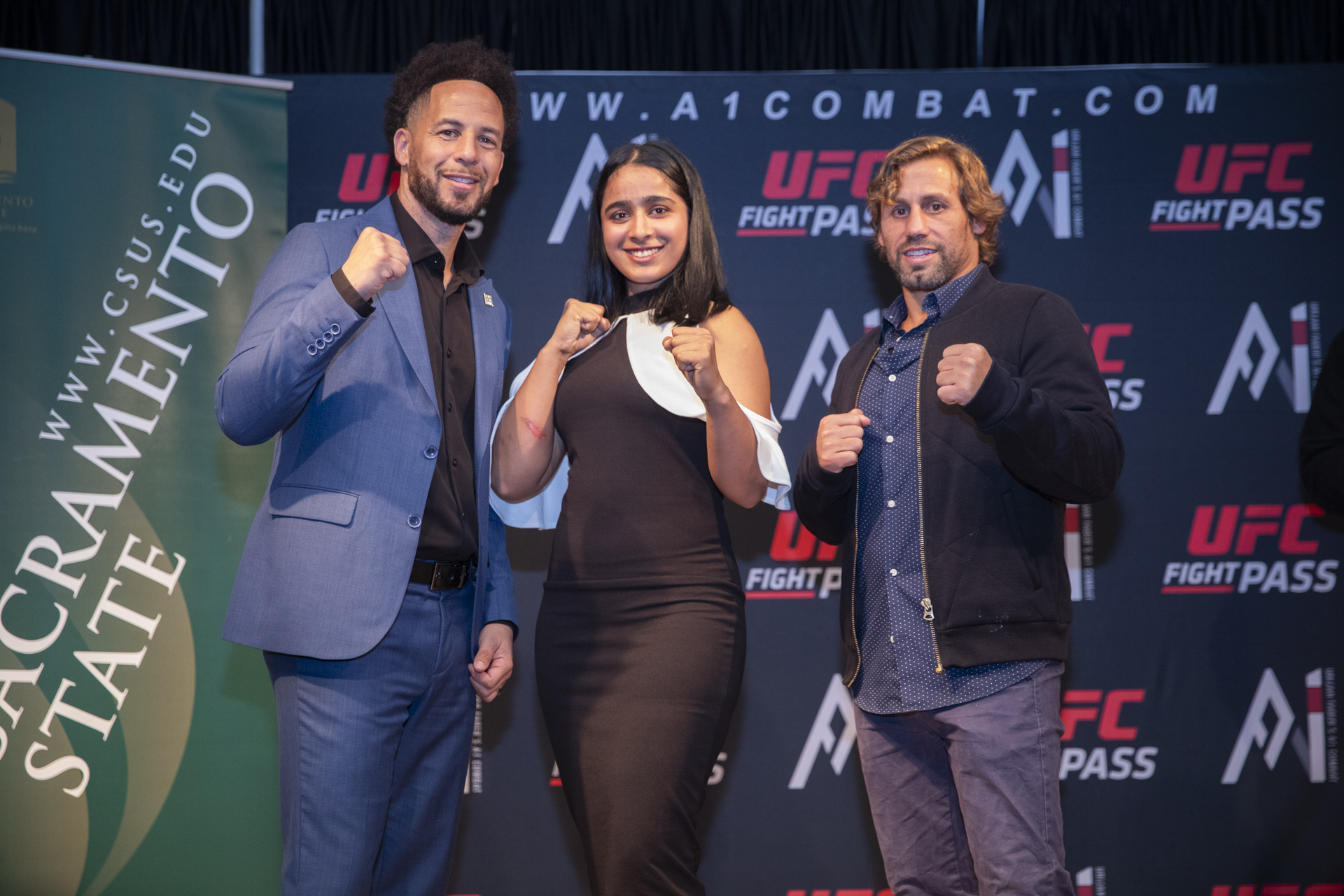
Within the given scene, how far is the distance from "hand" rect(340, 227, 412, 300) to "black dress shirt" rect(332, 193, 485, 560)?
0.28 meters

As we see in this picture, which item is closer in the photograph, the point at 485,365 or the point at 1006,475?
the point at 1006,475

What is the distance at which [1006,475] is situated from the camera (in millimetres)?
1986

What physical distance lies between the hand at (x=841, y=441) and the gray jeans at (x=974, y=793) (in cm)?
51

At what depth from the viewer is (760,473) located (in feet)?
6.64

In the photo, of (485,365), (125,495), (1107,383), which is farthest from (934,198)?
(125,495)

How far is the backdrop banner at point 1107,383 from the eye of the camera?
3.38 meters

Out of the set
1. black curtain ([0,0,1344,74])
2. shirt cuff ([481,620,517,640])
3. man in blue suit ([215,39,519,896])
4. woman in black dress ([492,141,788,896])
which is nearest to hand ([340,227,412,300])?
man in blue suit ([215,39,519,896])

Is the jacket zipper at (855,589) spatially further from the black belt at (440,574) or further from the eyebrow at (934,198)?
the black belt at (440,574)

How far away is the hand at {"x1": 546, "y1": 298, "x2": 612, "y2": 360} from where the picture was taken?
2002 millimetres

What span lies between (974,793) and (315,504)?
4.35 feet

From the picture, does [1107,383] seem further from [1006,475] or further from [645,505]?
[645,505]

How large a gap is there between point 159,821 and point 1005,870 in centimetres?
263


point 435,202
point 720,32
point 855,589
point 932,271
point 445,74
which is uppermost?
point 720,32

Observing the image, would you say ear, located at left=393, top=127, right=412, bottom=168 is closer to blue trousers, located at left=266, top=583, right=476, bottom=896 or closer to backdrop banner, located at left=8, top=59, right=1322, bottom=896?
blue trousers, located at left=266, top=583, right=476, bottom=896
